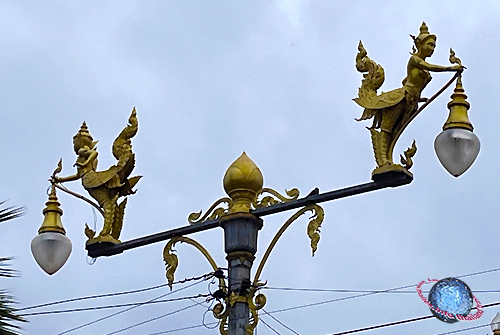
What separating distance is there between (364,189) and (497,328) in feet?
42.5

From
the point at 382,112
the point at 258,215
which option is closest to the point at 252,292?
the point at 258,215

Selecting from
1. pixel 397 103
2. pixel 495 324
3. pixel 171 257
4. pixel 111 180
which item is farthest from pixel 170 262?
pixel 495 324

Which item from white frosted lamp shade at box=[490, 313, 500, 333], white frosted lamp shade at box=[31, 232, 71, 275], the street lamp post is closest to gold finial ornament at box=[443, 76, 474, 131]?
the street lamp post

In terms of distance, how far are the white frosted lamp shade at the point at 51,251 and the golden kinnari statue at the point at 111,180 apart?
1.02 ft

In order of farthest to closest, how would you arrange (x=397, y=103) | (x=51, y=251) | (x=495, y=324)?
1. (x=495, y=324)
2. (x=51, y=251)
3. (x=397, y=103)

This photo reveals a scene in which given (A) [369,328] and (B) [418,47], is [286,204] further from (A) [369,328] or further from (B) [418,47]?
(A) [369,328]

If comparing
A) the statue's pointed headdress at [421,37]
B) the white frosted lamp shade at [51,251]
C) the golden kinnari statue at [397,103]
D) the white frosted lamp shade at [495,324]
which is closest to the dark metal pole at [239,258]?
the golden kinnari statue at [397,103]

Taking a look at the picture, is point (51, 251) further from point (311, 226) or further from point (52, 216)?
point (311, 226)

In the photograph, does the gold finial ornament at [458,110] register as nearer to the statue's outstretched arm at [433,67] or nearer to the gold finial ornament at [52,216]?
the statue's outstretched arm at [433,67]

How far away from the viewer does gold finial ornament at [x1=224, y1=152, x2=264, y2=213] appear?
10.1 m

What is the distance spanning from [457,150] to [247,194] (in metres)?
2.02

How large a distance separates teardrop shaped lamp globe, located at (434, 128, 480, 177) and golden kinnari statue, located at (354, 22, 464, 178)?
40 centimetres

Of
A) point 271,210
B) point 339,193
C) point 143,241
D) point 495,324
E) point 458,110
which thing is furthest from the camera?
point 495,324

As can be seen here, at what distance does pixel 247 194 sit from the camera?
33.2 ft
